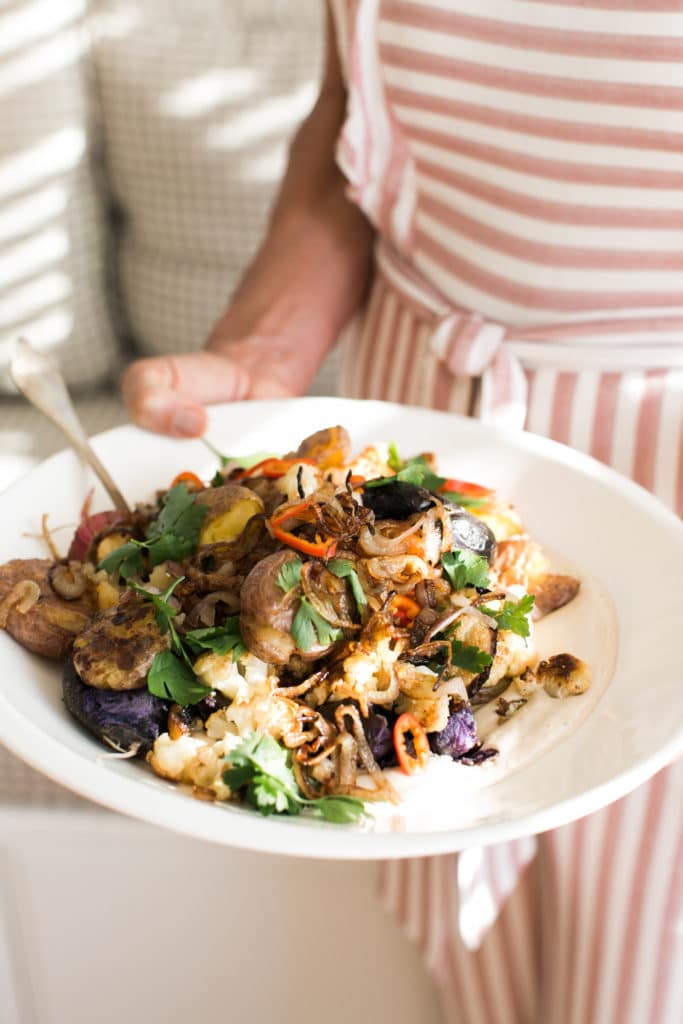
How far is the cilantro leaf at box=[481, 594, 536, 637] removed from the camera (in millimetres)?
834

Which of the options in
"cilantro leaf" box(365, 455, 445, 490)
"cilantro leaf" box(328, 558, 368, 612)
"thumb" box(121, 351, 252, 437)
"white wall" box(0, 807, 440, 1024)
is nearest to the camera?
"cilantro leaf" box(328, 558, 368, 612)

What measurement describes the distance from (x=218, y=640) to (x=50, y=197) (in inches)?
76.3

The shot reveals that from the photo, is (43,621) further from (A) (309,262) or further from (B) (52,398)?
(A) (309,262)

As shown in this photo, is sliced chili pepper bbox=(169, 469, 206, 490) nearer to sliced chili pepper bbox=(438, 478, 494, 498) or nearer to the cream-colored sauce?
sliced chili pepper bbox=(438, 478, 494, 498)

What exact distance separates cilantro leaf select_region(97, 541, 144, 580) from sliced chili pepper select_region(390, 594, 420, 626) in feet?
0.77

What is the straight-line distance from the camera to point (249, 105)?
7.75ft

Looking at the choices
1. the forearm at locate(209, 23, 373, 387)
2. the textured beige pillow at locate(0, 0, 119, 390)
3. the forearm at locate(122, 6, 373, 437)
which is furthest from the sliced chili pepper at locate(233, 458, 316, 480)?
the textured beige pillow at locate(0, 0, 119, 390)

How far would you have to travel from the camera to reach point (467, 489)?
0.98 metres

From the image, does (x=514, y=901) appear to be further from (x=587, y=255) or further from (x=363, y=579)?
(x=587, y=255)

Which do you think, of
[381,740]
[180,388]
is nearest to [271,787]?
→ [381,740]

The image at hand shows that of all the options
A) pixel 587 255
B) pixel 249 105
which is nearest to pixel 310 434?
pixel 587 255

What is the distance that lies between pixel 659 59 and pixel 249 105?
5.20ft

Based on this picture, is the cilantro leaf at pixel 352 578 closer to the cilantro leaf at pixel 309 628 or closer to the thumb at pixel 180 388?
the cilantro leaf at pixel 309 628

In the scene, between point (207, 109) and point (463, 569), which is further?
point (207, 109)
